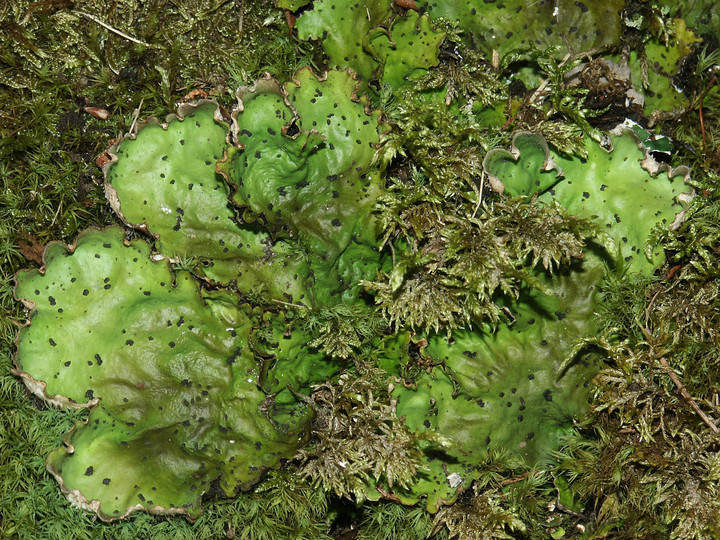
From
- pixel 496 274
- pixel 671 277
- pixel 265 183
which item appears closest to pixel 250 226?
pixel 265 183

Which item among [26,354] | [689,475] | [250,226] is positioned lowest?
[689,475]

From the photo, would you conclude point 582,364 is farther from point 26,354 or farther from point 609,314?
point 26,354

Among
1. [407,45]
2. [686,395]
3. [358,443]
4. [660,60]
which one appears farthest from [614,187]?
[358,443]

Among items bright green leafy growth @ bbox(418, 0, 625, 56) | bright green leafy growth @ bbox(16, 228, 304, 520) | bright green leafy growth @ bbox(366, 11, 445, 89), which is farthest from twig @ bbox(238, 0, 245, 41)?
bright green leafy growth @ bbox(16, 228, 304, 520)

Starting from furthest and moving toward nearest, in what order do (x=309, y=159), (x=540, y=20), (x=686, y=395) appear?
1. (x=540, y=20)
2. (x=686, y=395)
3. (x=309, y=159)

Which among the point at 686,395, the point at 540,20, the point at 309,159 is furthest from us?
the point at 540,20

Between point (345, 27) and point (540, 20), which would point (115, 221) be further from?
point (540, 20)

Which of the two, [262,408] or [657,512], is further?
[657,512]
